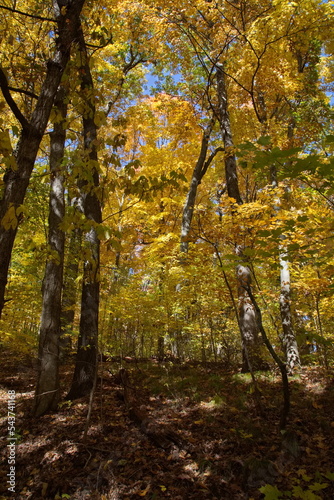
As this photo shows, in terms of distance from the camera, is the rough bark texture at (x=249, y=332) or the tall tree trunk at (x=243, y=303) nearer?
the tall tree trunk at (x=243, y=303)

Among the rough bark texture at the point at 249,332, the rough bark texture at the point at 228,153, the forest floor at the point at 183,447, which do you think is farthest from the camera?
the rough bark texture at the point at 228,153

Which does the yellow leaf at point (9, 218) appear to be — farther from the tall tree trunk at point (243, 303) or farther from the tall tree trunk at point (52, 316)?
the tall tree trunk at point (243, 303)

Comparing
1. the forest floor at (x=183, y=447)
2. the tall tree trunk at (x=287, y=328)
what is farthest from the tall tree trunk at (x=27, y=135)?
the tall tree trunk at (x=287, y=328)

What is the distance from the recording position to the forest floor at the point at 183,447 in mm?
2941

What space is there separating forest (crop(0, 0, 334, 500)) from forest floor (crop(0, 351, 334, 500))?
0.07 ft

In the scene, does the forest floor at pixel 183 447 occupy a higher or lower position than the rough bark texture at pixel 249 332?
lower

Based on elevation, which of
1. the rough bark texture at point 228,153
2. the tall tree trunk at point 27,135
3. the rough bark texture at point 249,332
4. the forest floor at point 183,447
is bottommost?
the forest floor at point 183,447

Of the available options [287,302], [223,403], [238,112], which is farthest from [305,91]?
[223,403]

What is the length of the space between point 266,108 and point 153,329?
7753 millimetres

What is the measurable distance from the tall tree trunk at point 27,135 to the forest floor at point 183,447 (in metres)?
2.69

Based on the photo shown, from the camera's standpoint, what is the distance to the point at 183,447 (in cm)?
361

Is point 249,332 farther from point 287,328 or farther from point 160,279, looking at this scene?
point 160,279

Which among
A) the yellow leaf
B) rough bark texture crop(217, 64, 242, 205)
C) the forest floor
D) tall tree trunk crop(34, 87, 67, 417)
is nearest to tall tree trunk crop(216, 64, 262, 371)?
rough bark texture crop(217, 64, 242, 205)

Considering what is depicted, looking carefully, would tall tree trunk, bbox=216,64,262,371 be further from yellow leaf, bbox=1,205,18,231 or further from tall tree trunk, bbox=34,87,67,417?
yellow leaf, bbox=1,205,18,231
